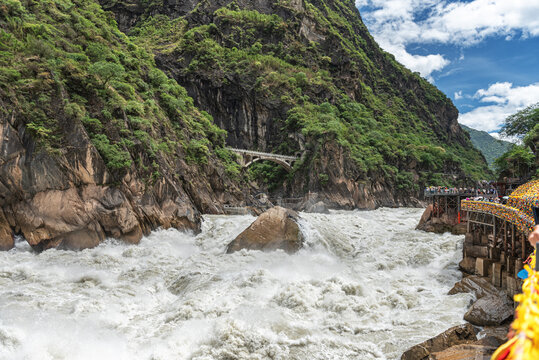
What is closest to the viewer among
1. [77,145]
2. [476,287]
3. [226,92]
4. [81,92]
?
[476,287]

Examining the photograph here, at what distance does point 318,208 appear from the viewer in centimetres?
4797

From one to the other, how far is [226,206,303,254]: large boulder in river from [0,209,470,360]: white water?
→ 0.63 meters

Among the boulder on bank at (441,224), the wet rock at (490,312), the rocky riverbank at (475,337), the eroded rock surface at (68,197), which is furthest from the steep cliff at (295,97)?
the rocky riverbank at (475,337)

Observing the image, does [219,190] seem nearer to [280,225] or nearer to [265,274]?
[280,225]

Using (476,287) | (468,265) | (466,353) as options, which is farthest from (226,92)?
(466,353)

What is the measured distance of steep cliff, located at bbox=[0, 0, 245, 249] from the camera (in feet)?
54.5

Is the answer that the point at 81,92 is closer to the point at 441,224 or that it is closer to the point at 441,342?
the point at 441,342

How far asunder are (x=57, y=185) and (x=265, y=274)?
11956mm

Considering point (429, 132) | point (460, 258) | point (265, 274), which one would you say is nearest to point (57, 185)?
point (265, 274)

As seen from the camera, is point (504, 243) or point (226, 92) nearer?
point (504, 243)

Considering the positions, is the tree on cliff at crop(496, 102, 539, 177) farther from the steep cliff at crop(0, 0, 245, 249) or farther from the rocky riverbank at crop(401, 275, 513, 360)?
the steep cliff at crop(0, 0, 245, 249)

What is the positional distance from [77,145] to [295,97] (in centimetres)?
5119

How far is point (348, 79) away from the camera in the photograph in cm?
7769

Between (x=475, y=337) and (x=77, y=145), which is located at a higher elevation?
(x=77, y=145)
